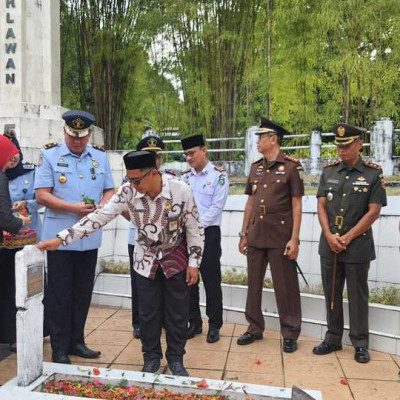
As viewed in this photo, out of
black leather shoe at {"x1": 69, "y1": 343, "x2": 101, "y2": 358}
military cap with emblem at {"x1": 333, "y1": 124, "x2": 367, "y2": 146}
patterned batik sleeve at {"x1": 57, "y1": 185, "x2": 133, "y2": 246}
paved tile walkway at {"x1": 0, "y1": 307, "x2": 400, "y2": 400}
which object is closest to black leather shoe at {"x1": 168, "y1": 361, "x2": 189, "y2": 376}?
paved tile walkway at {"x1": 0, "y1": 307, "x2": 400, "y2": 400}

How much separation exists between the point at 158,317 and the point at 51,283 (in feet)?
2.37

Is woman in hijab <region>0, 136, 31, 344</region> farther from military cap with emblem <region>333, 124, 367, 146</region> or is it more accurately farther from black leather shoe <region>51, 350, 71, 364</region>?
military cap with emblem <region>333, 124, 367, 146</region>

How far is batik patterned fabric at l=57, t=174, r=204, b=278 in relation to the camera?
255 centimetres

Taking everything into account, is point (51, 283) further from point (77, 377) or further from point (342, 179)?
point (342, 179)

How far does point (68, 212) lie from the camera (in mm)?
2908

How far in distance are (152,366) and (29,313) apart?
2.53 ft

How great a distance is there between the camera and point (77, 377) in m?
2.42

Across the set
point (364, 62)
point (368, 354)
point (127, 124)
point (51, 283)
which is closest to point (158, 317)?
point (51, 283)

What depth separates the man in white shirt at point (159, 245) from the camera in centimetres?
254

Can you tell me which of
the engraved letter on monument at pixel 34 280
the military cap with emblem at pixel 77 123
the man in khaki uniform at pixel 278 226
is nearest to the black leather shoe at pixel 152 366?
the engraved letter on monument at pixel 34 280

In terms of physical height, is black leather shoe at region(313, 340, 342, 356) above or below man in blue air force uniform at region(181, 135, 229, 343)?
below

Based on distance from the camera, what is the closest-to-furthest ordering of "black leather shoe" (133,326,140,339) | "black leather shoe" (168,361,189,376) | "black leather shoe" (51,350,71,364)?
1. "black leather shoe" (168,361,189,376)
2. "black leather shoe" (51,350,71,364)
3. "black leather shoe" (133,326,140,339)

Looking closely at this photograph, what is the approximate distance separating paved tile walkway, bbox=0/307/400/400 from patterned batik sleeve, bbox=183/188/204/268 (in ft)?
2.49

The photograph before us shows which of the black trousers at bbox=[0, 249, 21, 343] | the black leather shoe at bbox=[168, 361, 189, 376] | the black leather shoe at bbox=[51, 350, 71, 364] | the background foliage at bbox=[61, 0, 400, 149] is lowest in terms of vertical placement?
the black leather shoe at bbox=[51, 350, 71, 364]
